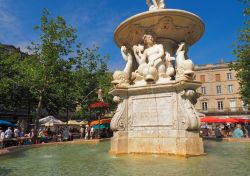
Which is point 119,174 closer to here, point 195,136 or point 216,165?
point 216,165

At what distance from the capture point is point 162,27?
29.5ft

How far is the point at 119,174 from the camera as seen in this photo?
209 inches

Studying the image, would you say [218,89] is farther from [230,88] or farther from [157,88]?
[157,88]

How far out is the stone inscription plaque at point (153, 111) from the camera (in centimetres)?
800

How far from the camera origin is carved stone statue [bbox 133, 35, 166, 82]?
332 inches

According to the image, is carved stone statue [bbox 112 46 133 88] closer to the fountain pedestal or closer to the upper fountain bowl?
the fountain pedestal

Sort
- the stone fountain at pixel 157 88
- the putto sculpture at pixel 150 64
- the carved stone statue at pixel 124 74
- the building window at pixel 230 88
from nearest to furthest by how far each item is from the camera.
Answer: the stone fountain at pixel 157 88 → the putto sculpture at pixel 150 64 → the carved stone statue at pixel 124 74 → the building window at pixel 230 88

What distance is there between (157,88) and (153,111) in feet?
2.41

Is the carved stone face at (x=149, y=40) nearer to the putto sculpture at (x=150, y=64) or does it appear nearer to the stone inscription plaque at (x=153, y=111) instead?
the putto sculpture at (x=150, y=64)

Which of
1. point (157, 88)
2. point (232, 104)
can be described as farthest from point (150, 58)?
point (232, 104)

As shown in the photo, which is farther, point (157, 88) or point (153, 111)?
point (153, 111)

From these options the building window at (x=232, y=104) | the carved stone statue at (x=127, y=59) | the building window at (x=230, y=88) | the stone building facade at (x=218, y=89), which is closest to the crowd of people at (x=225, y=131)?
the carved stone statue at (x=127, y=59)

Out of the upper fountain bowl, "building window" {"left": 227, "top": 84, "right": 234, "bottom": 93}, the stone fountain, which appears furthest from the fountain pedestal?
"building window" {"left": 227, "top": 84, "right": 234, "bottom": 93}

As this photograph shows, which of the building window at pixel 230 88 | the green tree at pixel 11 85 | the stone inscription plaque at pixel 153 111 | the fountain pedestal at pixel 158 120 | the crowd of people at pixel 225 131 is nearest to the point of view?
the fountain pedestal at pixel 158 120
